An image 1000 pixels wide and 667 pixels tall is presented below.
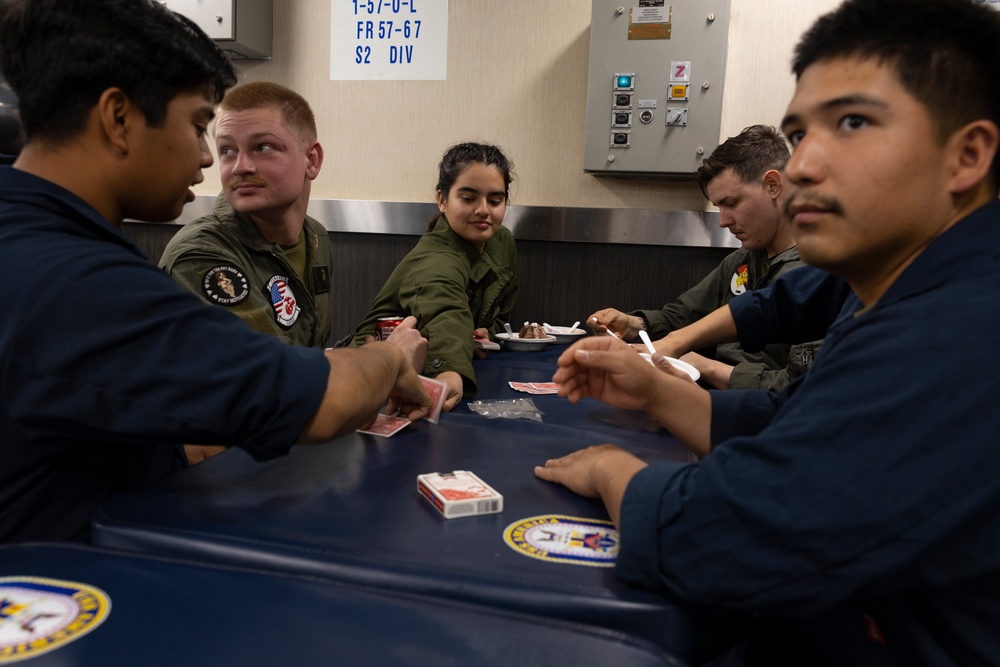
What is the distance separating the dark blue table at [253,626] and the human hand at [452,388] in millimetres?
709

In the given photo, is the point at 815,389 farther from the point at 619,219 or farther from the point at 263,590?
the point at 619,219

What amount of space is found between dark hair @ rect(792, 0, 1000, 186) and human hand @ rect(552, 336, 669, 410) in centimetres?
51

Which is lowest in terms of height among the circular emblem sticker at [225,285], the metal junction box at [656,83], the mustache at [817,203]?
the circular emblem sticker at [225,285]

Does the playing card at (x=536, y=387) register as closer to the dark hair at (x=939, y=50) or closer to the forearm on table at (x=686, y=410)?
the forearm on table at (x=686, y=410)

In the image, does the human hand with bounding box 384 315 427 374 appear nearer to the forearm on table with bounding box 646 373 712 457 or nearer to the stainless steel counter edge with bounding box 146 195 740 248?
the forearm on table with bounding box 646 373 712 457

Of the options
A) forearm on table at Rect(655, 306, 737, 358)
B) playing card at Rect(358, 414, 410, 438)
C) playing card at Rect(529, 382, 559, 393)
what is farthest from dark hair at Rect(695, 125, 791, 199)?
playing card at Rect(358, 414, 410, 438)

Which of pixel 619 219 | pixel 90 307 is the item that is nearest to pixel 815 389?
pixel 90 307

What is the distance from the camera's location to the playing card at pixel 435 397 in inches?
50.6

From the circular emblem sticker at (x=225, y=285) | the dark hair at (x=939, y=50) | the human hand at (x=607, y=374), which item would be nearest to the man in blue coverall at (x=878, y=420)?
the dark hair at (x=939, y=50)

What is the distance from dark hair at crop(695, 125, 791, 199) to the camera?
7.70ft

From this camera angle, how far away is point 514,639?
59cm

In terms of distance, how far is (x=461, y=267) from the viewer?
7.59 ft

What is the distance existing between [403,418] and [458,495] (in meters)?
0.42

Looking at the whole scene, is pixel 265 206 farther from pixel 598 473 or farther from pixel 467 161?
pixel 598 473
